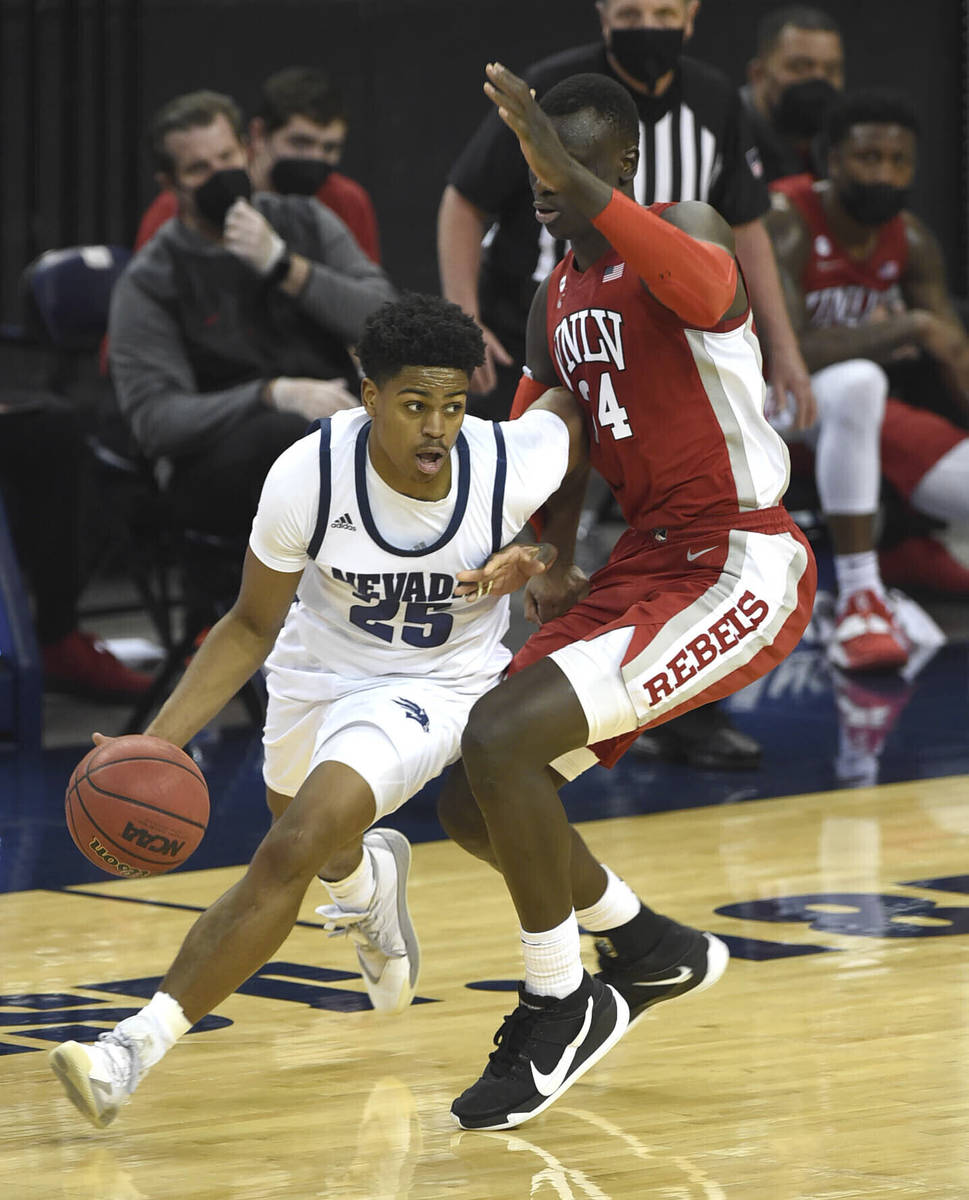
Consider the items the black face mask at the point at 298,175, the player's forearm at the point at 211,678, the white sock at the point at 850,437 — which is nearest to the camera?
the player's forearm at the point at 211,678

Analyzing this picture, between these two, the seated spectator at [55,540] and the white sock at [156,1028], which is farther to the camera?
the seated spectator at [55,540]

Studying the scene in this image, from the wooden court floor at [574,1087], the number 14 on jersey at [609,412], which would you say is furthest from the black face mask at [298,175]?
the number 14 on jersey at [609,412]

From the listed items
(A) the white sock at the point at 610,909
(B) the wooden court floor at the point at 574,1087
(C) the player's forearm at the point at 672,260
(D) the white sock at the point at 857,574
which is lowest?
(D) the white sock at the point at 857,574

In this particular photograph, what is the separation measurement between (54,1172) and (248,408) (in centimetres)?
346

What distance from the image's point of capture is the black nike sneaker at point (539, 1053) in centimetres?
340

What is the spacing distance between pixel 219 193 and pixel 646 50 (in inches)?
54.1

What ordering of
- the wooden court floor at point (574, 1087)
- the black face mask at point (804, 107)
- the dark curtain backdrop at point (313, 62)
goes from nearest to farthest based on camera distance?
the wooden court floor at point (574, 1087), the black face mask at point (804, 107), the dark curtain backdrop at point (313, 62)

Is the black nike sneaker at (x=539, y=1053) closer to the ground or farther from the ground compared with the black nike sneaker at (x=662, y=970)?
farther from the ground

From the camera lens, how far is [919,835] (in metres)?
5.41

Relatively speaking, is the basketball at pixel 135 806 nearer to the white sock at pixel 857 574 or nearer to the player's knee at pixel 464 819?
the player's knee at pixel 464 819

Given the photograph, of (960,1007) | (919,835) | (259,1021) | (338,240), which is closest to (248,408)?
(338,240)

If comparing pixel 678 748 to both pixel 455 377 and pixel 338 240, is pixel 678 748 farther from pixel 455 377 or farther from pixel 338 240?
pixel 455 377

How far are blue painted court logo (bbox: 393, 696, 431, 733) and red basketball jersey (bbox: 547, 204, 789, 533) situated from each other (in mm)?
542

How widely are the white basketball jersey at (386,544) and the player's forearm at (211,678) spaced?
14 centimetres
